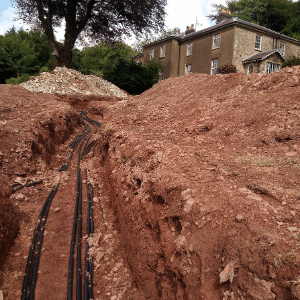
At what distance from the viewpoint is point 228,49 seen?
21.4m

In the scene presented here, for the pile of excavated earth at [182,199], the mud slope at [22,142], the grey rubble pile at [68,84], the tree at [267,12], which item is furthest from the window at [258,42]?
the mud slope at [22,142]

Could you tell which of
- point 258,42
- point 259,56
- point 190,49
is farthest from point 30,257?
point 190,49

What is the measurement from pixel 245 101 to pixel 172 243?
17.6 feet

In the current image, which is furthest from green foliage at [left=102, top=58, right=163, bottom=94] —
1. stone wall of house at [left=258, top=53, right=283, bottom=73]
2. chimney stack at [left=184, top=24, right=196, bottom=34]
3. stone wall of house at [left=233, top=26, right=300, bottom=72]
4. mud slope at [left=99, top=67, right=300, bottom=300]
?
mud slope at [left=99, top=67, right=300, bottom=300]

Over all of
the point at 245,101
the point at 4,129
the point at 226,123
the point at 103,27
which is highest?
the point at 103,27

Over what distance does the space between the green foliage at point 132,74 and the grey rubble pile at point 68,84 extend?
160cm

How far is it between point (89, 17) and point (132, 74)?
25.5 feet

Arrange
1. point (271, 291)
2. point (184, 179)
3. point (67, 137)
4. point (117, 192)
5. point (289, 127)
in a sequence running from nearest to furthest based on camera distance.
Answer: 1. point (271, 291)
2. point (184, 179)
3. point (289, 127)
4. point (117, 192)
5. point (67, 137)

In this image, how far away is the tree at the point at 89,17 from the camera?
23406mm

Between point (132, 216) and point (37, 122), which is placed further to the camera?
point (37, 122)

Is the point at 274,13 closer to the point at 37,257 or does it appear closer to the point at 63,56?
the point at 63,56

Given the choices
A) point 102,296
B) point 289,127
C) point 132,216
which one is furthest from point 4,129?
point 289,127

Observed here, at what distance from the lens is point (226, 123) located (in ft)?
22.2

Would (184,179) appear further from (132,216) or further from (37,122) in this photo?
(37,122)
